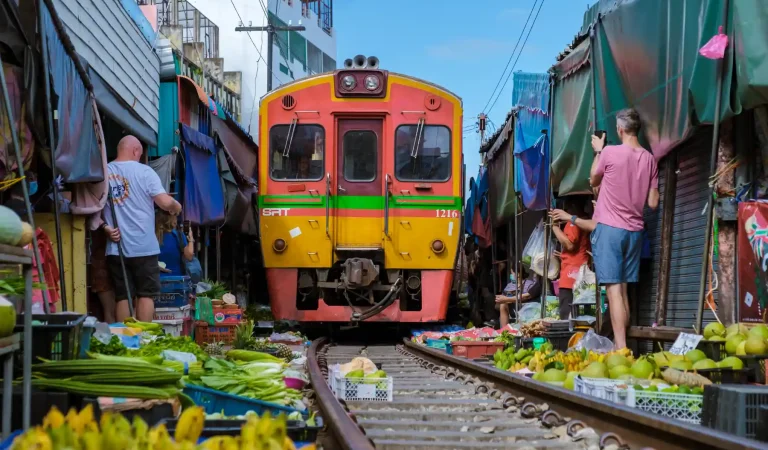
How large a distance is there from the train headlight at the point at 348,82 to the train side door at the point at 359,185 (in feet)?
1.38

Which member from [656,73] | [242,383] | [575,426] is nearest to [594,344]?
[656,73]

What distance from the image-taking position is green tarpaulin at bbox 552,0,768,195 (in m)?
5.44

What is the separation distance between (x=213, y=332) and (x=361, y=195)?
8.98 feet

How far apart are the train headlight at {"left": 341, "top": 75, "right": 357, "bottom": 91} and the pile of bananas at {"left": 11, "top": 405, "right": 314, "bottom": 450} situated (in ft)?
31.2

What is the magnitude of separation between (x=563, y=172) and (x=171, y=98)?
5744mm

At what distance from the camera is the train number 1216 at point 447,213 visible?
1159 cm

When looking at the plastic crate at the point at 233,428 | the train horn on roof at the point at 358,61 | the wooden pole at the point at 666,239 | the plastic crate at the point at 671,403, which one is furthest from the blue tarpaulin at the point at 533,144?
the plastic crate at the point at 233,428

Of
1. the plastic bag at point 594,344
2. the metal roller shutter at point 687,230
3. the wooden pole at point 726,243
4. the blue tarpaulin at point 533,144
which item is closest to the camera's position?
the wooden pole at point 726,243

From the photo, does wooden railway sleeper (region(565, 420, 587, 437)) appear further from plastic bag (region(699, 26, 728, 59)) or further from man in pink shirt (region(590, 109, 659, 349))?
man in pink shirt (region(590, 109, 659, 349))

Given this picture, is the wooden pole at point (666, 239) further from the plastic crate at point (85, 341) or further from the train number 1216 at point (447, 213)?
the plastic crate at point (85, 341)

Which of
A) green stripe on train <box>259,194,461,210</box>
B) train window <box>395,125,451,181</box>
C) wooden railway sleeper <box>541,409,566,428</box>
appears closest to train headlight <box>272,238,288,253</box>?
green stripe on train <box>259,194,461,210</box>

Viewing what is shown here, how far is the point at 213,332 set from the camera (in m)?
9.93

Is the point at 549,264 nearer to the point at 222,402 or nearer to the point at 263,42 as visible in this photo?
the point at 222,402

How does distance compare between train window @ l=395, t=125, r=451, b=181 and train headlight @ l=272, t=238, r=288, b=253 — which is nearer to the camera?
train headlight @ l=272, t=238, r=288, b=253
